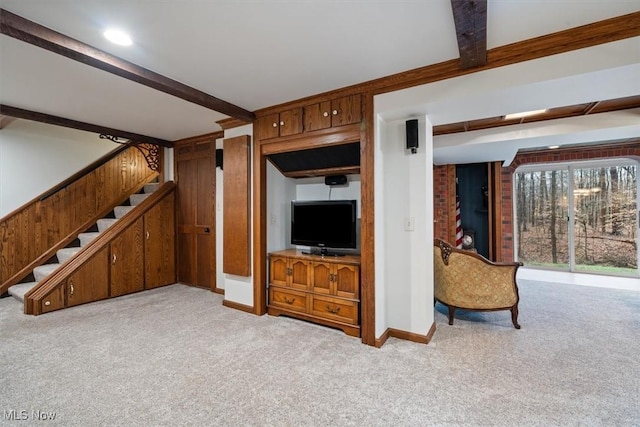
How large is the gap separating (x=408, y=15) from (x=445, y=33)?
1.15 feet

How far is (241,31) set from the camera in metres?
1.88

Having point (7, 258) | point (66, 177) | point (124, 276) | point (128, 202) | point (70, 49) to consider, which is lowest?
point (124, 276)

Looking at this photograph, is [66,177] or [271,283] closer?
[271,283]

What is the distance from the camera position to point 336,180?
3.43 m

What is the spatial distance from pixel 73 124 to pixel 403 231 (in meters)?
4.24

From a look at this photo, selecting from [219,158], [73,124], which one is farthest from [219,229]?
[73,124]

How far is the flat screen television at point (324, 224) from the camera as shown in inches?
122

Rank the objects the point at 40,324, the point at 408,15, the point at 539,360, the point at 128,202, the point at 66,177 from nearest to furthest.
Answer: the point at 408,15, the point at 539,360, the point at 40,324, the point at 66,177, the point at 128,202

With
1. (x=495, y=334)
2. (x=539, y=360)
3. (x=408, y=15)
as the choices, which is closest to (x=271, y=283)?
(x=495, y=334)

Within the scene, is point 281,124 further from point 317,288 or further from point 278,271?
point 317,288

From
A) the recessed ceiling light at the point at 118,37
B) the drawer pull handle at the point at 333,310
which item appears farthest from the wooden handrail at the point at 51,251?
the drawer pull handle at the point at 333,310

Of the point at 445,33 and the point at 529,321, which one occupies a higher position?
the point at 445,33

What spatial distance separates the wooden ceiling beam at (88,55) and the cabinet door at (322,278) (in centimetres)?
197

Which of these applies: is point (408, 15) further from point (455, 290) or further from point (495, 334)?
point (495, 334)
